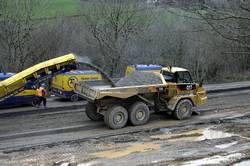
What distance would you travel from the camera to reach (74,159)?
1124 cm

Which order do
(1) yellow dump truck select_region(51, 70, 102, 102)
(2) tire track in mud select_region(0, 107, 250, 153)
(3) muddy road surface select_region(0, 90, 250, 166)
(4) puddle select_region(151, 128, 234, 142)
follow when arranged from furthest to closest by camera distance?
(1) yellow dump truck select_region(51, 70, 102, 102) < (4) puddle select_region(151, 128, 234, 142) < (2) tire track in mud select_region(0, 107, 250, 153) < (3) muddy road surface select_region(0, 90, 250, 166)

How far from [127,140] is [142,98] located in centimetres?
271

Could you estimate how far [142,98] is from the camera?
15828 mm

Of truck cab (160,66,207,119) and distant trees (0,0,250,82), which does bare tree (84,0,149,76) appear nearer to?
distant trees (0,0,250,82)

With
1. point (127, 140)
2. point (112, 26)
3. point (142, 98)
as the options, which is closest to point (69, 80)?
point (142, 98)

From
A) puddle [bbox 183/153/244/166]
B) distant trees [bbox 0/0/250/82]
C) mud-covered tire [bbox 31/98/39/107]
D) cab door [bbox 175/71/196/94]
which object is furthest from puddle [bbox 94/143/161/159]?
distant trees [bbox 0/0/250/82]

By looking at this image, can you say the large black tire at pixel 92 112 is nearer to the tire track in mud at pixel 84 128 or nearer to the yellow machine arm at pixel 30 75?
the tire track in mud at pixel 84 128

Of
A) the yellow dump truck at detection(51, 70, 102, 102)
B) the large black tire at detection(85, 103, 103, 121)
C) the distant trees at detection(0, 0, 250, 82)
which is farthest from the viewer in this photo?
the distant trees at detection(0, 0, 250, 82)

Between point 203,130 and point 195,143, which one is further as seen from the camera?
point 203,130

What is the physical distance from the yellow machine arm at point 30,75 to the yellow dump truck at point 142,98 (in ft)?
3.49

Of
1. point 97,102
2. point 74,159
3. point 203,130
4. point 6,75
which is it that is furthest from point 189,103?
point 6,75

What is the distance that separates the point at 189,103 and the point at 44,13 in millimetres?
15611

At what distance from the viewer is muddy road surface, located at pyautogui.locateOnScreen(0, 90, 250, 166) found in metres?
11.2

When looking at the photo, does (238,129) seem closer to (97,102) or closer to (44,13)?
(97,102)
